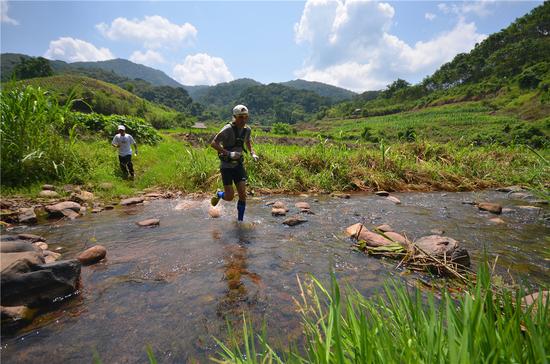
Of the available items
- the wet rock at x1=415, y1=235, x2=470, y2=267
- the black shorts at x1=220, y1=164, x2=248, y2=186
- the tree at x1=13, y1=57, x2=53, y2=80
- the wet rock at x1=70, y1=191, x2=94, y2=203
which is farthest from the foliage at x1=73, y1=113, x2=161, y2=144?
the tree at x1=13, y1=57, x2=53, y2=80

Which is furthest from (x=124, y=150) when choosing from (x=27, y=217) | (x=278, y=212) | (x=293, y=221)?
(x=293, y=221)

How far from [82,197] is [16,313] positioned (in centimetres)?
530

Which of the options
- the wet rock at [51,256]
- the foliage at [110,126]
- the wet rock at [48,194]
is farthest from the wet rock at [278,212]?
the foliage at [110,126]

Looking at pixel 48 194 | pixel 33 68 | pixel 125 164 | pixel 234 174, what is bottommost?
pixel 48 194

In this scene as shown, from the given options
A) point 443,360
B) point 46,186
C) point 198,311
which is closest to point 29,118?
point 46,186

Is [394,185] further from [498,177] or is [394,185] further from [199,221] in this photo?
[199,221]

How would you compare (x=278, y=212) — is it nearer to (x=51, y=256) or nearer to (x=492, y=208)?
(x=51, y=256)

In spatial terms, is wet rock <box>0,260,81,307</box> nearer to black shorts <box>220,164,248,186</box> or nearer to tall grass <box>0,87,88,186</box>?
black shorts <box>220,164,248,186</box>

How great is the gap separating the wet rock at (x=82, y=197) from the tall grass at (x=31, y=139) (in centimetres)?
88

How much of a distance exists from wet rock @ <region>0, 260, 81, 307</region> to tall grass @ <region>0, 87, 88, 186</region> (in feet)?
17.6

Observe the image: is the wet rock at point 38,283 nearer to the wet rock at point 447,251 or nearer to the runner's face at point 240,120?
the runner's face at point 240,120

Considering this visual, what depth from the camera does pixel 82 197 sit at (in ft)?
23.1

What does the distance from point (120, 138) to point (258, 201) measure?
5.32 meters

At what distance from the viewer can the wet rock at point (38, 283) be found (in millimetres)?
2547
